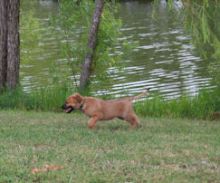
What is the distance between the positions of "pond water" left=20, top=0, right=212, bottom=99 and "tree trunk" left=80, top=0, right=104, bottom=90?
0.72 metres

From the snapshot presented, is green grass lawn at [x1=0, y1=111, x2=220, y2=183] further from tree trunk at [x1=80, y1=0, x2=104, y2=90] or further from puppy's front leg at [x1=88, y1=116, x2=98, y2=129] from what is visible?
tree trunk at [x1=80, y1=0, x2=104, y2=90]

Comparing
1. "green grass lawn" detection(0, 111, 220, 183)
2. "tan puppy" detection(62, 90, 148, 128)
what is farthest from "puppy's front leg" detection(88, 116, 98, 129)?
"green grass lawn" detection(0, 111, 220, 183)

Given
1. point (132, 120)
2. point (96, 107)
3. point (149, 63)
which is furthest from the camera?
point (149, 63)

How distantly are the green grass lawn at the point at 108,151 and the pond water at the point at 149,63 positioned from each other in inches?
129

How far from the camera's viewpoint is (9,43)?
1523cm

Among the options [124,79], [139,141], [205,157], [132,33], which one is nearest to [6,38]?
[124,79]

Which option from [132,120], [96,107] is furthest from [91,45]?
[96,107]

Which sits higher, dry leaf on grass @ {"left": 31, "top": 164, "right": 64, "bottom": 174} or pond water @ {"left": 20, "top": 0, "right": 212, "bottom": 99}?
dry leaf on grass @ {"left": 31, "top": 164, "right": 64, "bottom": 174}

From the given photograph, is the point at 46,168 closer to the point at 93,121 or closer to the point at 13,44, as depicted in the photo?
the point at 93,121

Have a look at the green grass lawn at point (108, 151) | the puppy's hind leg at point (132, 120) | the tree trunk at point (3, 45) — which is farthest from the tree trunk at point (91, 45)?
the puppy's hind leg at point (132, 120)

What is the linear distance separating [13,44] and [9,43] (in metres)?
0.11

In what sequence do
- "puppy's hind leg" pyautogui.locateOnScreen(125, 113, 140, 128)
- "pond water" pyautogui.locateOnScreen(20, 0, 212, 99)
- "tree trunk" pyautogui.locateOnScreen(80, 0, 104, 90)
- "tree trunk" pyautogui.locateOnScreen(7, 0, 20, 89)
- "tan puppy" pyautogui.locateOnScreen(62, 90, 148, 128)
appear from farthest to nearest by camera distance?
"pond water" pyautogui.locateOnScreen(20, 0, 212, 99) → "tree trunk" pyautogui.locateOnScreen(7, 0, 20, 89) → "tree trunk" pyautogui.locateOnScreen(80, 0, 104, 90) → "puppy's hind leg" pyautogui.locateOnScreen(125, 113, 140, 128) → "tan puppy" pyautogui.locateOnScreen(62, 90, 148, 128)

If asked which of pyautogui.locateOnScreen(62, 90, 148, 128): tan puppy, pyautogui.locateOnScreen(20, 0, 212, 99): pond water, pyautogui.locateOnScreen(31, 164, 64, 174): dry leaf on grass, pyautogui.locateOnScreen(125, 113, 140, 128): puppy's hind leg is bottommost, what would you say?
pyautogui.locateOnScreen(20, 0, 212, 99): pond water

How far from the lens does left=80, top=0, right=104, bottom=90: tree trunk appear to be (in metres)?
15.0
